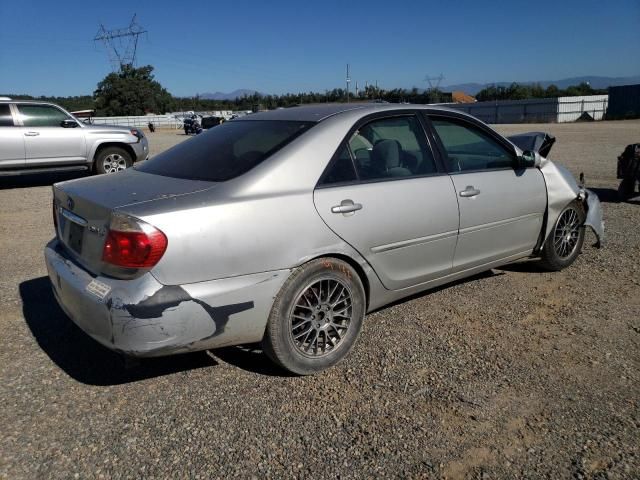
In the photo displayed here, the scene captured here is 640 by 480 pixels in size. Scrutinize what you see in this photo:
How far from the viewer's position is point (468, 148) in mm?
4348

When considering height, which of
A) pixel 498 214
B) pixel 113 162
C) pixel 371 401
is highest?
pixel 498 214

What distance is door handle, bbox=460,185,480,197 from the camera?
→ 13.0ft

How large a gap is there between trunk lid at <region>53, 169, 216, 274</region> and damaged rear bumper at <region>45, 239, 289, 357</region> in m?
0.15

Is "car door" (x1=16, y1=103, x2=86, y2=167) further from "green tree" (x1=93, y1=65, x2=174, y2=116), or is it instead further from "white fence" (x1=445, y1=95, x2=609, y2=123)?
"green tree" (x1=93, y1=65, x2=174, y2=116)

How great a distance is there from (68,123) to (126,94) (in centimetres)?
6966

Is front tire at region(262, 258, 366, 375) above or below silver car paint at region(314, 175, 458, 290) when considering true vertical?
below

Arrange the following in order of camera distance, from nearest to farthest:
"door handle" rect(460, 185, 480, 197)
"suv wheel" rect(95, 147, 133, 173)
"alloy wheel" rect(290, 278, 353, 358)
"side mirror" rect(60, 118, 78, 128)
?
"alloy wheel" rect(290, 278, 353, 358) < "door handle" rect(460, 185, 480, 197) < "side mirror" rect(60, 118, 78, 128) < "suv wheel" rect(95, 147, 133, 173)

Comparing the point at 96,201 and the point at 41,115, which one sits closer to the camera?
the point at 96,201

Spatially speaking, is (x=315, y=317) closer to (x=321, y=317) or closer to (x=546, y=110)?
(x=321, y=317)

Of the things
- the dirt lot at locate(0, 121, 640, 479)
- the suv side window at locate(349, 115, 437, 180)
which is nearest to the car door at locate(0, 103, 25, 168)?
the dirt lot at locate(0, 121, 640, 479)

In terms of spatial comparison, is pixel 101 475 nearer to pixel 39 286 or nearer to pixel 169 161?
pixel 169 161

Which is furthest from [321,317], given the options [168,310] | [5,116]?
[5,116]

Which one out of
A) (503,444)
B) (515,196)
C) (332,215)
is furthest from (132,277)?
(515,196)

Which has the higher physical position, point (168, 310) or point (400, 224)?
point (400, 224)
